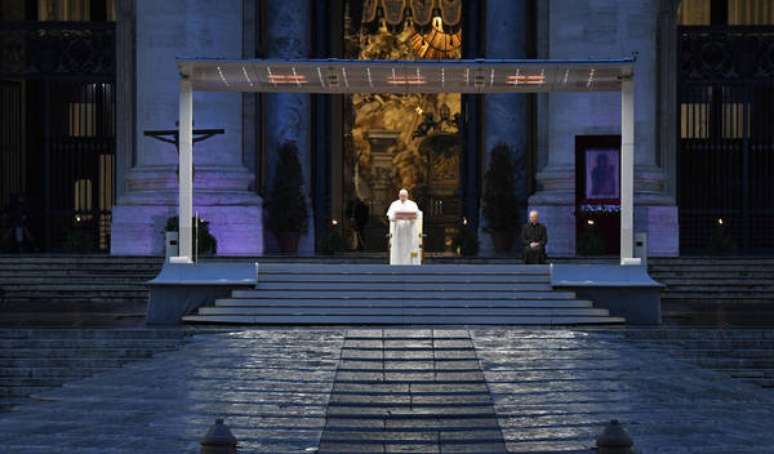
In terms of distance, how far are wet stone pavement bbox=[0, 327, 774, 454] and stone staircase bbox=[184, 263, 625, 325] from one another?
1994 millimetres

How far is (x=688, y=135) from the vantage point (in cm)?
4159

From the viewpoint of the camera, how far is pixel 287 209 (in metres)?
38.3

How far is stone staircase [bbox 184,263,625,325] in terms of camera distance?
25.5 metres

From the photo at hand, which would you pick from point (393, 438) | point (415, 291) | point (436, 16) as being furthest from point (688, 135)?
point (393, 438)

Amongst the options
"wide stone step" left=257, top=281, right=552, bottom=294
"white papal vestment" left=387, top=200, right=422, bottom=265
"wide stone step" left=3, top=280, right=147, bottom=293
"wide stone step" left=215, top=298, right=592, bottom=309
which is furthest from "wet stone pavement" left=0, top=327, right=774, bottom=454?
"wide stone step" left=3, top=280, right=147, bottom=293

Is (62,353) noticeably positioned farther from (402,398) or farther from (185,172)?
(402,398)

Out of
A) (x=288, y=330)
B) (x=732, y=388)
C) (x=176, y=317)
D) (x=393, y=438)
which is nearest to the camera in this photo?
(x=393, y=438)

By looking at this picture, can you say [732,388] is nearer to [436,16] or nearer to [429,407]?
[429,407]

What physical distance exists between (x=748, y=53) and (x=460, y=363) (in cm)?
2093

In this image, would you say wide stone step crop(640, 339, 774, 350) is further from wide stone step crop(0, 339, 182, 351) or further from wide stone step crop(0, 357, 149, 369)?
wide stone step crop(0, 357, 149, 369)

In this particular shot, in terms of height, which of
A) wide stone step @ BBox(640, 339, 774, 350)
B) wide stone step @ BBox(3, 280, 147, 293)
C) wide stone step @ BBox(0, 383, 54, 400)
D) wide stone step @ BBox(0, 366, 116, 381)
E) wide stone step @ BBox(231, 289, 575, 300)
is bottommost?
wide stone step @ BBox(0, 383, 54, 400)

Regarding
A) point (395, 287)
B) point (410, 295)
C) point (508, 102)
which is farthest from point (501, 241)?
point (410, 295)

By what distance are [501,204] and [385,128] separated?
6447 millimetres

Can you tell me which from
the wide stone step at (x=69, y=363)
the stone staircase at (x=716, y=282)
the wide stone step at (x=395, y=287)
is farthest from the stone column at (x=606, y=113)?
the wide stone step at (x=69, y=363)
